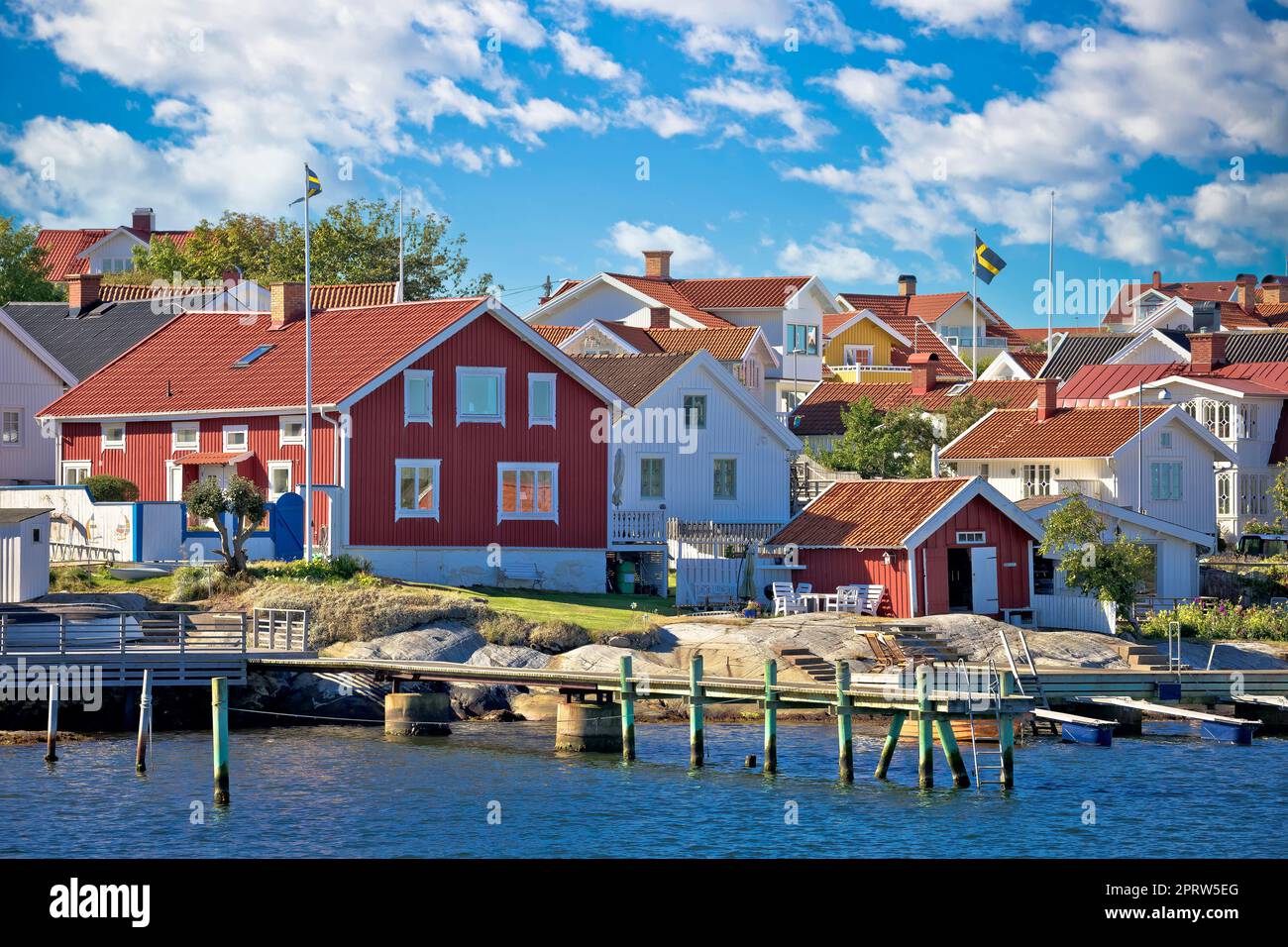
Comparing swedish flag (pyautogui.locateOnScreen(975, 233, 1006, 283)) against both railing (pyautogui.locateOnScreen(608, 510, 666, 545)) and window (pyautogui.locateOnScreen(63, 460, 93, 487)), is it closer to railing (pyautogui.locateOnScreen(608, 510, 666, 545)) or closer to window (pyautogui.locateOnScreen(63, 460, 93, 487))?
railing (pyautogui.locateOnScreen(608, 510, 666, 545))

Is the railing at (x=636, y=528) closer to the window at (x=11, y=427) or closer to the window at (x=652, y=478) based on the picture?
the window at (x=652, y=478)

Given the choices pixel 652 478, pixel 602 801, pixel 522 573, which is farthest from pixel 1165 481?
pixel 602 801

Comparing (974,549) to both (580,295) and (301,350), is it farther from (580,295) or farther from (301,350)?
(580,295)

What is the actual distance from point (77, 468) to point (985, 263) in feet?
158

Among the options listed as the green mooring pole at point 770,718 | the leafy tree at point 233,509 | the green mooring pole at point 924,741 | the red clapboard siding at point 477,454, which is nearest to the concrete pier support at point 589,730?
the green mooring pole at point 770,718

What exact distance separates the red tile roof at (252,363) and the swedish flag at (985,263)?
40.4m

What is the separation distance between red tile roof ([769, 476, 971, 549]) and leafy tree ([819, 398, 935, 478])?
17.5 meters

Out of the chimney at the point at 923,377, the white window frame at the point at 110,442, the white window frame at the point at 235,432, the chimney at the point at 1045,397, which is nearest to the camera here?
the white window frame at the point at 235,432

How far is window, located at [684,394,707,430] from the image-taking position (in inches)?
2530

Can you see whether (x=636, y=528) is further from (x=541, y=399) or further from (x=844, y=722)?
(x=844, y=722)

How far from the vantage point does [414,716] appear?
41750 millimetres

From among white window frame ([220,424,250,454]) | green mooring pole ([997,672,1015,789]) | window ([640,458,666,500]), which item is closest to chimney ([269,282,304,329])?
white window frame ([220,424,250,454])

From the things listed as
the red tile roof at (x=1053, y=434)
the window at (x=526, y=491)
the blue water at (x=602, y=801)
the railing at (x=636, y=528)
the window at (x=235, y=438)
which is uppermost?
the red tile roof at (x=1053, y=434)

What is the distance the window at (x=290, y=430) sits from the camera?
55281 mm
